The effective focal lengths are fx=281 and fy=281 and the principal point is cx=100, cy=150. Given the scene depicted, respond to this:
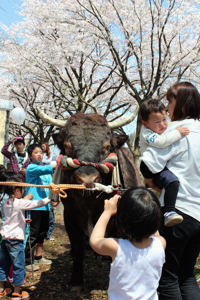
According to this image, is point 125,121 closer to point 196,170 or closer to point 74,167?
point 74,167

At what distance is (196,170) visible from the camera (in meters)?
2.43

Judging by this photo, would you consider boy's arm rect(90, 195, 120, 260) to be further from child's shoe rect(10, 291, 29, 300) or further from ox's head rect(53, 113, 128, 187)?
child's shoe rect(10, 291, 29, 300)

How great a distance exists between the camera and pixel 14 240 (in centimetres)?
381

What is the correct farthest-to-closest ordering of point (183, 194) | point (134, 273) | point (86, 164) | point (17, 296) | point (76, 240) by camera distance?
point (76, 240), point (17, 296), point (86, 164), point (183, 194), point (134, 273)

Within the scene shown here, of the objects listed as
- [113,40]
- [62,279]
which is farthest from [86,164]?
[113,40]

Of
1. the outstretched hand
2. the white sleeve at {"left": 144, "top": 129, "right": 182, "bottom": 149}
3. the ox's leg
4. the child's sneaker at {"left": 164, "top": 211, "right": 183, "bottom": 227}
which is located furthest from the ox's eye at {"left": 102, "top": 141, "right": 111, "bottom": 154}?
the child's sneaker at {"left": 164, "top": 211, "right": 183, "bottom": 227}

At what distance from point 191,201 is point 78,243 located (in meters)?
2.57

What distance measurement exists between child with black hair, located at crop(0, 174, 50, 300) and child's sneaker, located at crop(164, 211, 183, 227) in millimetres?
2158

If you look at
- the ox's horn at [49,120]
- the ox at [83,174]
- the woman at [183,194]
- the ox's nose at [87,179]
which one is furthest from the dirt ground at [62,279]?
the ox's horn at [49,120]

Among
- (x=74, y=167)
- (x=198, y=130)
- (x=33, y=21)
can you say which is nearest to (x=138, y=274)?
(x=198, y=130)

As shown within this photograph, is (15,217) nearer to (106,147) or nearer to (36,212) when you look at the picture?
(36,212)

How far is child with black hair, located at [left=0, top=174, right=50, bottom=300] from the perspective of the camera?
3.73 meters

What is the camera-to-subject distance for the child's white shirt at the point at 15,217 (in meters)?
3.82

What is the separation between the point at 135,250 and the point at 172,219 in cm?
39
